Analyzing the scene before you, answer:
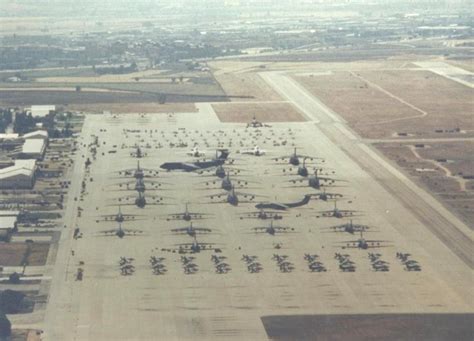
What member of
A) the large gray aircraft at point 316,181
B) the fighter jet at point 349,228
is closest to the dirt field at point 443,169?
the large gray aircraft at point 316,181

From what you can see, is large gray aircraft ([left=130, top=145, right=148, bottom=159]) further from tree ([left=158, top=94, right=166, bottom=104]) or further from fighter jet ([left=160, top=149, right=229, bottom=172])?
tree ([left=158, top=94, right=166, bottom=104])

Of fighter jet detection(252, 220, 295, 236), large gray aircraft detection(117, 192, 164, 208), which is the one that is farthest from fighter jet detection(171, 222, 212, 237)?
large gray aircraft detection(117, 192, 164, 208)

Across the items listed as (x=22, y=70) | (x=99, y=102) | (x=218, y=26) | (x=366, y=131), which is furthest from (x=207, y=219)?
(x=218, y=26)

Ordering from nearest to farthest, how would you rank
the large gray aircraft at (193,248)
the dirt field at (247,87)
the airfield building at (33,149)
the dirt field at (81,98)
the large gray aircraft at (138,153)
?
the large gray aircraft at (193,248) → the airfield building at (33,149) → the large gray aircraft at (138,153) → the dirt field at (81,98) → the dirt field at (247,87)

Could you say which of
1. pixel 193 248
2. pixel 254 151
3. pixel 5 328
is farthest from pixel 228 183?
pixel 5 328

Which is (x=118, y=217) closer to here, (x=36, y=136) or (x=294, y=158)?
(x=294, y=158)

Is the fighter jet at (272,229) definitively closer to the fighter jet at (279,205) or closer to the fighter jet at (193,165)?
the fighter jet at (279,205)
